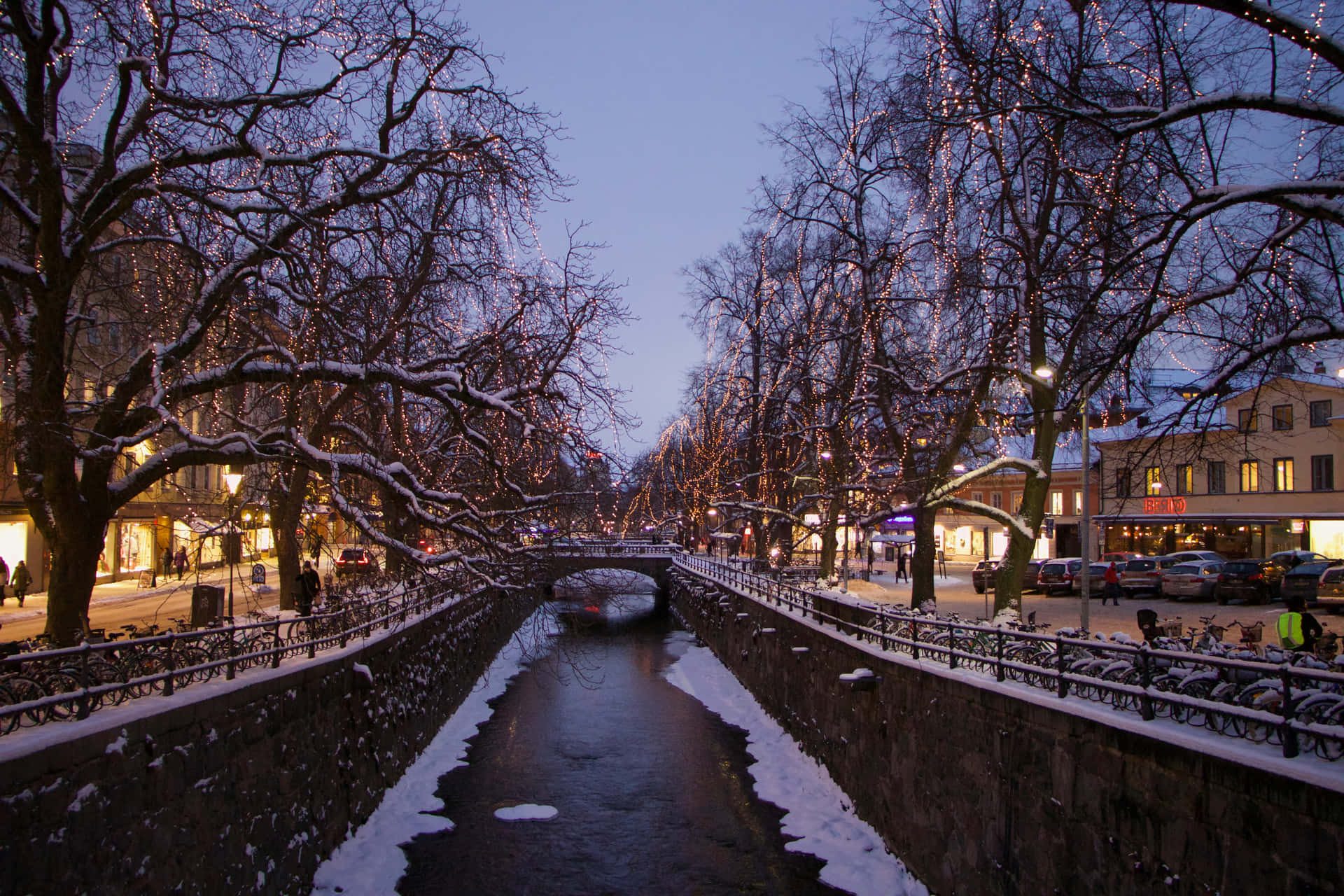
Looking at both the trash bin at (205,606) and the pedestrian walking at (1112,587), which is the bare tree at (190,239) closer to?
the trash bin at (205,606)

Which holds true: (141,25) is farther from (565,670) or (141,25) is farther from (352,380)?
(565,670)

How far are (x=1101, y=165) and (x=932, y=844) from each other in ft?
36.6

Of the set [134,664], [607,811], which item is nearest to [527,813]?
[607,811]

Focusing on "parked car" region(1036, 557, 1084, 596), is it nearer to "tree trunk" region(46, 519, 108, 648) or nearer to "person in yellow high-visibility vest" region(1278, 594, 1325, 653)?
"person in yellow high-visibility vest" region(1278, 594, 1325, 653)

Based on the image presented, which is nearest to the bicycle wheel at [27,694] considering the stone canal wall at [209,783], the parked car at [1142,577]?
the stone canal wall at [209,783]

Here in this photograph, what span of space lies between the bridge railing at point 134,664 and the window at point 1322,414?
3882cm

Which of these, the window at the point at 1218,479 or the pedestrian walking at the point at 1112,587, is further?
the window at the point at 1218,479

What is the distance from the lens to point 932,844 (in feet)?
37.1

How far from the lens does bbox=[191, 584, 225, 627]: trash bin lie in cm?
1339

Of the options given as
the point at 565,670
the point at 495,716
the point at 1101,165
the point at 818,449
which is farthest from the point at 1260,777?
the point at 565,670

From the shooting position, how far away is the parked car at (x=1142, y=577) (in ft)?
107

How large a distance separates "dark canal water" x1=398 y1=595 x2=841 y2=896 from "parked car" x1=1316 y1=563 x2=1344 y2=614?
16019mm

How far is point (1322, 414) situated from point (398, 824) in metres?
40.4

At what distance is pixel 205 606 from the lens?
13.8m
